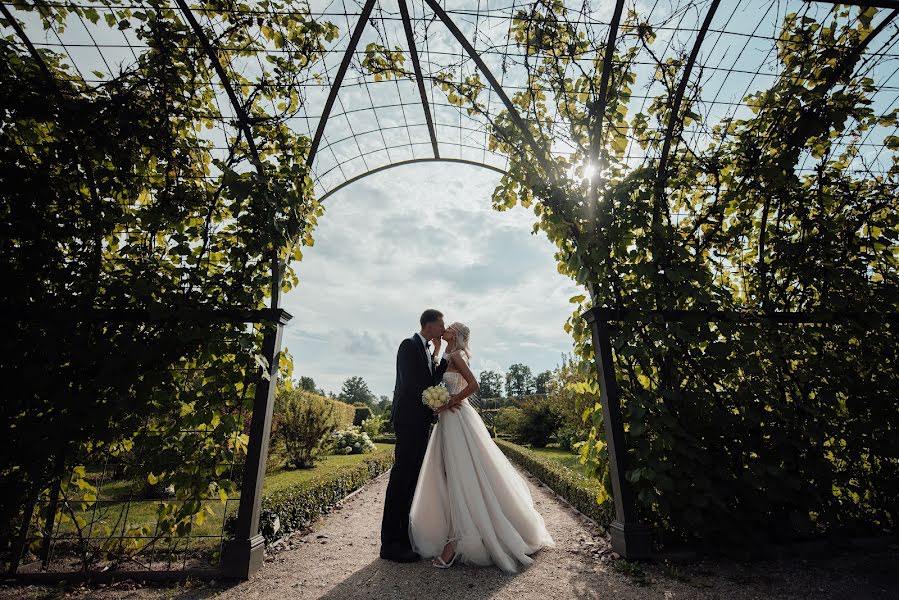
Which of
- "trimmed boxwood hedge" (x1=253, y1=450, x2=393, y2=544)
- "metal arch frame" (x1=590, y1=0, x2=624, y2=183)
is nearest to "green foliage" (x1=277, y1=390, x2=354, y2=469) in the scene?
"trimmed boxwood hedge" (x1=253, y1=450, x2=393, y2=544)

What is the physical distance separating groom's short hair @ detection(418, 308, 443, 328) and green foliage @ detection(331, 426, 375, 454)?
447 inches

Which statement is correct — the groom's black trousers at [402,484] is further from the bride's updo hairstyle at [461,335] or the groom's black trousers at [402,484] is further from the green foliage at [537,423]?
the green foliage at [537,423]

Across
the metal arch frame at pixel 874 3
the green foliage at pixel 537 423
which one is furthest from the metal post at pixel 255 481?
the green foliage at pixel 537 423

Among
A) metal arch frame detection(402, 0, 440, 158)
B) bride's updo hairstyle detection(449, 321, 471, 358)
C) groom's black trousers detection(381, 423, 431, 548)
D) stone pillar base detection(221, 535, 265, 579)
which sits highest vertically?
metal arch frame detection(402, 0, 440, 158)

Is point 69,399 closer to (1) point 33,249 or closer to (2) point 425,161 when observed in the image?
(1) point 33,249

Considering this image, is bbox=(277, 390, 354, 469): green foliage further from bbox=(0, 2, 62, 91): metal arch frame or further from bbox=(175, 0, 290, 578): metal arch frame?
bbox=(0, 2, 62, 91): metal arch frame

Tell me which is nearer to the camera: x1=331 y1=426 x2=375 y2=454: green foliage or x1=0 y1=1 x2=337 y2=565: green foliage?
x1=0 y1=1 x2=337 y2=565: green foliage

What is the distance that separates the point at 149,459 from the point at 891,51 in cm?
770

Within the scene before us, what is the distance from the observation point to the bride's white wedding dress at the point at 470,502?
3500 millimetres

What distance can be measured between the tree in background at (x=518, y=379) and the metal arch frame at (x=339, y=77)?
96.3 metres

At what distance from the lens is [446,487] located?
3846 mm

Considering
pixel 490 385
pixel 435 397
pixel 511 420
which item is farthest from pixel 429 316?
pixel 490 385

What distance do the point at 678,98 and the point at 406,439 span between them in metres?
4.10

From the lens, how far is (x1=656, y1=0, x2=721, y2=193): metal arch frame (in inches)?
139
